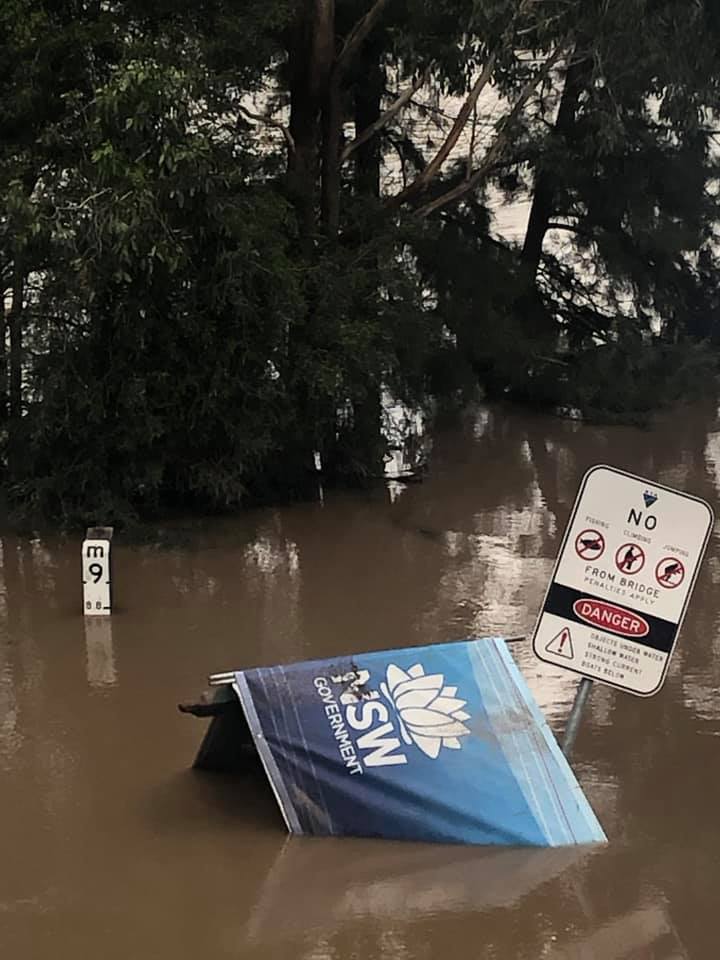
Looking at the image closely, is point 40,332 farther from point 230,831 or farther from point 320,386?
point 230,831

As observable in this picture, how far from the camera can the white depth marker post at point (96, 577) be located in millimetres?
6914

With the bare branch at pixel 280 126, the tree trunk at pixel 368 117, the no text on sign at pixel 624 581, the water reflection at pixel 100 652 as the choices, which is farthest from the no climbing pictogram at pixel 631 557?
the tree trunk at pixel 368 117

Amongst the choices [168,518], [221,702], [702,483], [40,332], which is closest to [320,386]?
[168,518]

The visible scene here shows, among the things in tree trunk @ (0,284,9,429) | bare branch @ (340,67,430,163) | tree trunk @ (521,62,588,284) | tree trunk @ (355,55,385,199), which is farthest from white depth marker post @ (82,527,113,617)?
tree trunk @ (521,62,588,284)

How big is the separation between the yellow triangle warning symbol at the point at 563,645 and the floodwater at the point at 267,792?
69 centimetres

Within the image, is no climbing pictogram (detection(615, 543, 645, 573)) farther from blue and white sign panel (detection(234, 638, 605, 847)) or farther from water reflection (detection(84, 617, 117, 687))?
water reflection (detection(84, 617, 117, 687))

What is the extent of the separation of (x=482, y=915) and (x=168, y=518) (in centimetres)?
572

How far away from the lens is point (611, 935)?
3.77 m

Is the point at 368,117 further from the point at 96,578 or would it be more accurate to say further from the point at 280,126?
the point at 96,578

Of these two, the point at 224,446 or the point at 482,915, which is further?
the point at 224,446

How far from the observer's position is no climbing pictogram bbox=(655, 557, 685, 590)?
13.8 ft

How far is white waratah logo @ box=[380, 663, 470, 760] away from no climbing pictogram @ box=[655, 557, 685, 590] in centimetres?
86

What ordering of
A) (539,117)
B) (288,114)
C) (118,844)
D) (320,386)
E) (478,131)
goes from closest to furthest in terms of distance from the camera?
(118,844) → (320,386) → (288,114) → (478,131) → (539,117)

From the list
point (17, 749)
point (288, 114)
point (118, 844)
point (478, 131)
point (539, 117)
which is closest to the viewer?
point (118, 844)
